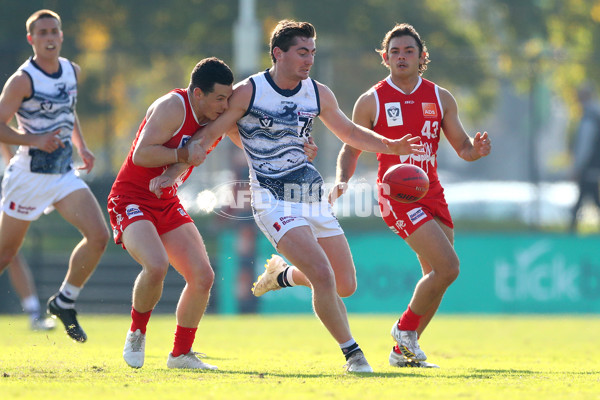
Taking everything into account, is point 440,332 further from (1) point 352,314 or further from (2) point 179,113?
(2) point 179,113

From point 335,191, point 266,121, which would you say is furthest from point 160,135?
point 335,191

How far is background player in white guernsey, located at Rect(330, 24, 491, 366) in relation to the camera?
7.63m

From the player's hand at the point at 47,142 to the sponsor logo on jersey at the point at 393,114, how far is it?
103 inches

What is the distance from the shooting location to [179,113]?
7016mm

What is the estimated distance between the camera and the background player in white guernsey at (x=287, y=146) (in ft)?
22.9

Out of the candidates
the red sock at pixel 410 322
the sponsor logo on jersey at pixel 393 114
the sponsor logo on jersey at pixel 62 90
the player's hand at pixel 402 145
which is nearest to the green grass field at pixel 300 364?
the red sock at pixel 410 322

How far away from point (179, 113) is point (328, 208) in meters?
1.26

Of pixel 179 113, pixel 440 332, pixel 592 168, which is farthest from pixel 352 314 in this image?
pixel 179 113

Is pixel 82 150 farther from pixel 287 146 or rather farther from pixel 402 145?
pixel 402 145

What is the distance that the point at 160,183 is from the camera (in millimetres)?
6965

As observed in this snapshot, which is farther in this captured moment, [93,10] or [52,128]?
[93,10]

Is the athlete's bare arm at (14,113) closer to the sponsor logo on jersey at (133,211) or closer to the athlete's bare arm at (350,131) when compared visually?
the sponsor logo on jersey at (133,211)

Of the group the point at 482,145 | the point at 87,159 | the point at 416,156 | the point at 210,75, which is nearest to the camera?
the point at 210,75

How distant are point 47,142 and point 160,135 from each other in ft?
5.11
